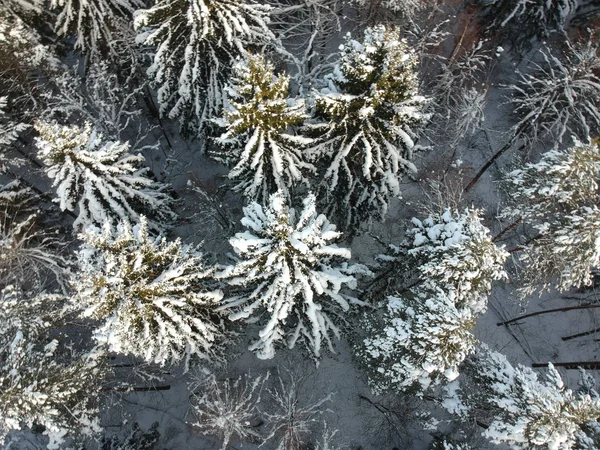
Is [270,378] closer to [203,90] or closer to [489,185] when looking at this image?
[203,90]

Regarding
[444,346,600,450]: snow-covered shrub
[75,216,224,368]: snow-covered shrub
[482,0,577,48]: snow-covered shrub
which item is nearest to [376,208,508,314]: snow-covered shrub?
[444,346,600,450]: snow-covered shrub

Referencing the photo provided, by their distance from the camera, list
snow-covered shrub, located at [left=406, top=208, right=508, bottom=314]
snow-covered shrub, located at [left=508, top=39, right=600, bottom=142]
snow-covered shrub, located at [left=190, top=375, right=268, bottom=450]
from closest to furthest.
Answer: snow-covered shrub, located at [left=406, top=208, right=508, bottom=314]
snow-covered shrub, located at [left=190, top=375, right=268, bottom=450]
snow-covered shrub, located at [left=508, top=39, right=600, bottom=142]

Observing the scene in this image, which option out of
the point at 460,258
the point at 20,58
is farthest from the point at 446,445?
the point at 20,58

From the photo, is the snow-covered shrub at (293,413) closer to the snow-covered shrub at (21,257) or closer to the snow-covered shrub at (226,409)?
the snow-covered shrub at (226,409)

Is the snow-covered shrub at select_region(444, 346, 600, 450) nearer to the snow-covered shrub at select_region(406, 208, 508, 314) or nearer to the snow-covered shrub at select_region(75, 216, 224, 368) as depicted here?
the snow-covered shrub at select_region(406, 208, 508, 314)

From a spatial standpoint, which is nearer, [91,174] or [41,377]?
[91,174]

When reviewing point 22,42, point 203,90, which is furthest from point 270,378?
point 22,42

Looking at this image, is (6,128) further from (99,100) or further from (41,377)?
(41,377)
